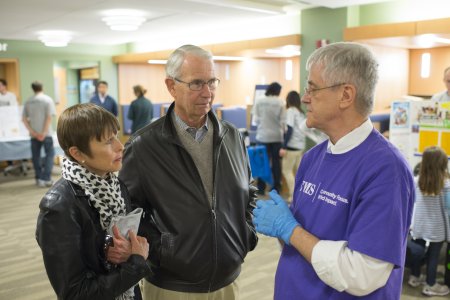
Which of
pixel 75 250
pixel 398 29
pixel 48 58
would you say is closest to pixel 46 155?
pixel 48 58

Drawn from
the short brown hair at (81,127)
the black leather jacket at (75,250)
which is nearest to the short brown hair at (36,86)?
the short brown hair at (81,127)

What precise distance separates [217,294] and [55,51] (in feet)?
32.1

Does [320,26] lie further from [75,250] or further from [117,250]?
[75,250]

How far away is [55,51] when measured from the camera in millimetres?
10164

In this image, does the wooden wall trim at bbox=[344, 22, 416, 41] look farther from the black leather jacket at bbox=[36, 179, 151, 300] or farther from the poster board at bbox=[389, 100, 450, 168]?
the black leather jacket at bbox=[36, 179, 151, 300]

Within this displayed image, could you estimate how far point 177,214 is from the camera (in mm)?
1653

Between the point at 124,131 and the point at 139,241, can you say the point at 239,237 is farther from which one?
the point at 124,131

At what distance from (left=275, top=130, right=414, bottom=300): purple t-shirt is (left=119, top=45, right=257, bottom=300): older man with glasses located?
14.5 inches

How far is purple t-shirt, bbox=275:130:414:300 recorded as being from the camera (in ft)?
3.47

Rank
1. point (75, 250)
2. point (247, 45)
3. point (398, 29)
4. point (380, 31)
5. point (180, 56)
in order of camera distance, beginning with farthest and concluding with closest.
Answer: point (247, 45) < point (380, 31) < point (398, 29) < point (180, 56) < point (75, 250)

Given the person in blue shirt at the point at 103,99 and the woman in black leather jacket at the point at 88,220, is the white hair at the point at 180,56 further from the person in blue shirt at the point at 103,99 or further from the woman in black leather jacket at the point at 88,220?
the person in blue shirt at the point at 103,99

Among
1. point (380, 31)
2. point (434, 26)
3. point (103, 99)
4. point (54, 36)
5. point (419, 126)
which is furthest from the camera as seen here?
point (54, 36)

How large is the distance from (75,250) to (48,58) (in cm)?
992

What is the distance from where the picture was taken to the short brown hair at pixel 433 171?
10.5 ft
